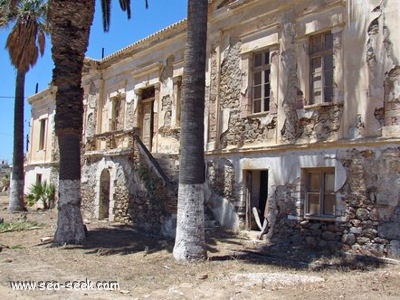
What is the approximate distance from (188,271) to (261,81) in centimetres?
666

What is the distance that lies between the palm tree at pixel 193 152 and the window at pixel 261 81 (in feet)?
12.4

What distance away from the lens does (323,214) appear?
11.4 m

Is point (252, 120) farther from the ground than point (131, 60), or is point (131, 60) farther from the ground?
point (131, 60)

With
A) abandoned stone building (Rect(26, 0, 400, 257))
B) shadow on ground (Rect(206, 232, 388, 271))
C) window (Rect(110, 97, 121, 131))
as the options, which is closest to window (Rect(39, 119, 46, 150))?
window (Rect(110, 97, 121, 131))

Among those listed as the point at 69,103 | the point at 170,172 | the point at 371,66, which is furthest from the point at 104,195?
the point at 371,66

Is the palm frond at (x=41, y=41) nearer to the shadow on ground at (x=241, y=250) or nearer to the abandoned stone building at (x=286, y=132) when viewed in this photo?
the abandoned stone building at (x=286, y=132)

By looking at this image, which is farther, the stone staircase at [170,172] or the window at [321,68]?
the stone staircase at [170,172]

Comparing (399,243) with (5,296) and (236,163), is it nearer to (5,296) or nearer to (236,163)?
(236,163)

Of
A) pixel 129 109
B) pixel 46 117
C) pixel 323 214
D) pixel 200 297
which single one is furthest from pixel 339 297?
pixel 46 117

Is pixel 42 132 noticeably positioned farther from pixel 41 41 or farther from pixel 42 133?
pixel 41 41

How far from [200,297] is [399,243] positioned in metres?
4.77

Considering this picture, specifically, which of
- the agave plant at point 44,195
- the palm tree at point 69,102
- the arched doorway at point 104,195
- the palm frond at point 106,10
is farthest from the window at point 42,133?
the palm tree at point 69,102

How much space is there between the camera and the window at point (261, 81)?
1331cm

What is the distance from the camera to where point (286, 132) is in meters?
12.3
